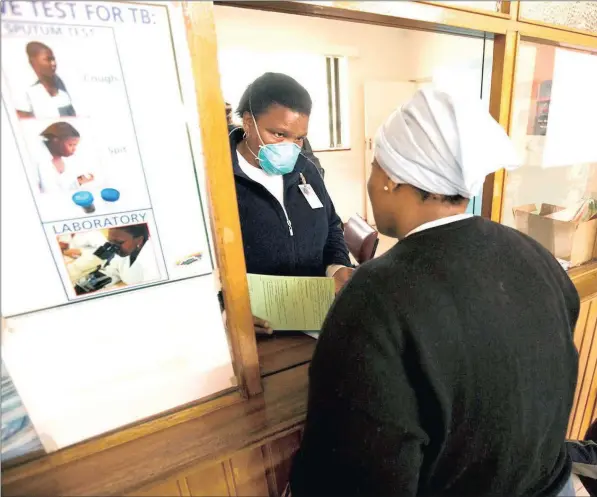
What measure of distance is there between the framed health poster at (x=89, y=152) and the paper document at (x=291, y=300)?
0.33 m

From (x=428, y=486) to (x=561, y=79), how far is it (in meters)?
1.33

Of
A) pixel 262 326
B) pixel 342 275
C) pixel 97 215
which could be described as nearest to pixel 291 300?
pixel 262 326

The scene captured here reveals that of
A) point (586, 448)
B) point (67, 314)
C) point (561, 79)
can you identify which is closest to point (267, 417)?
point (67, 314)

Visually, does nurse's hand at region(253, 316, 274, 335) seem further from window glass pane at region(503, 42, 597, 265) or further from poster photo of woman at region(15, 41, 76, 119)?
window glass pane at region(503, 42, 597, 265)

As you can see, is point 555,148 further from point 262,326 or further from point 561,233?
point 262,326

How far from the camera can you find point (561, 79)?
1132 mm

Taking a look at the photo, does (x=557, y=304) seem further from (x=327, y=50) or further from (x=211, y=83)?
(x=327, y=50)

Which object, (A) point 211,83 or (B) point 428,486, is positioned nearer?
(A) point 211,83

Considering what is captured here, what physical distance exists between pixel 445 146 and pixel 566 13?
95 centimetres

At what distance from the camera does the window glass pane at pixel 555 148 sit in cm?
112

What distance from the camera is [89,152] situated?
0.45 meters

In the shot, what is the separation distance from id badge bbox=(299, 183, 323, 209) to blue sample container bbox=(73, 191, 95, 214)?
0.77 meters

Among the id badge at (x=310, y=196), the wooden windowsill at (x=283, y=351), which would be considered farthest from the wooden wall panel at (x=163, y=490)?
the id badge at (x=310, y=196)

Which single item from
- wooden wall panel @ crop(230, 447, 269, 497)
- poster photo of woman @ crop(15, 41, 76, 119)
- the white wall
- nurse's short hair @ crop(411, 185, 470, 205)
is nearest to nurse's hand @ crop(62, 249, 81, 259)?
poster photo of woman @ crop(15, 41, 76, 119)
